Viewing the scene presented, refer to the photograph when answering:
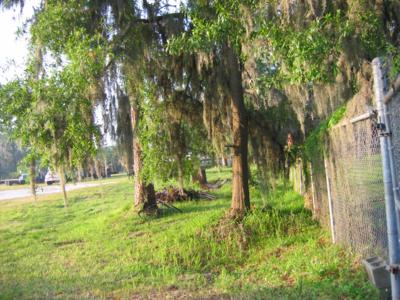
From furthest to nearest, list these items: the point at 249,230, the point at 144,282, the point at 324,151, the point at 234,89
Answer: the point at 234,89 < the point at 249,230 < the point at 324,151 < the point at 144,282

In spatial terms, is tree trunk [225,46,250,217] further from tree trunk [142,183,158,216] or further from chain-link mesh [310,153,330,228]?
tree trunk [142,183,158,216]

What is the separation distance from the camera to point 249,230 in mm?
8273

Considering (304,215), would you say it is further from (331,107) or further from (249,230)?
(331,107)

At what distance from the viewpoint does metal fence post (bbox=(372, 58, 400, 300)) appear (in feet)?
11.3

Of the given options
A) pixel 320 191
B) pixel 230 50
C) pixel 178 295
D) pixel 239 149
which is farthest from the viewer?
pixel 239 149

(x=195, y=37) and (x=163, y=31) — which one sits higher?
(x=163, y=31)

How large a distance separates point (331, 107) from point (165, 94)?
366 centimetres

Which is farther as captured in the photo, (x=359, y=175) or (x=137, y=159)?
(x=137, y=159)

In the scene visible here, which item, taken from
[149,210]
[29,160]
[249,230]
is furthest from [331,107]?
[149,210]

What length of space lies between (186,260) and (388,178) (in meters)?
4.50

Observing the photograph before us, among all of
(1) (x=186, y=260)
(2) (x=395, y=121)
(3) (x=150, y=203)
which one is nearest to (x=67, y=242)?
(3) (x=150, y=203)

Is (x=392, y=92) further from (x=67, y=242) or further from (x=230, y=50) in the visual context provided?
(x=67, y=242)

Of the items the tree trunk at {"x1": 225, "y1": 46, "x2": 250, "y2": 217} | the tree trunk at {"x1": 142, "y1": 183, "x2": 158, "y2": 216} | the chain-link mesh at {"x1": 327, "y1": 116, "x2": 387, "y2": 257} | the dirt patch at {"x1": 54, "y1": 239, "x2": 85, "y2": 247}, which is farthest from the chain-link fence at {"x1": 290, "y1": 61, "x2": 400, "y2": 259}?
the tree trunk at {"x1": 142, "y1": 183, "x2": 158, "y2": 216}

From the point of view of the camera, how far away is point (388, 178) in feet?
11.3
